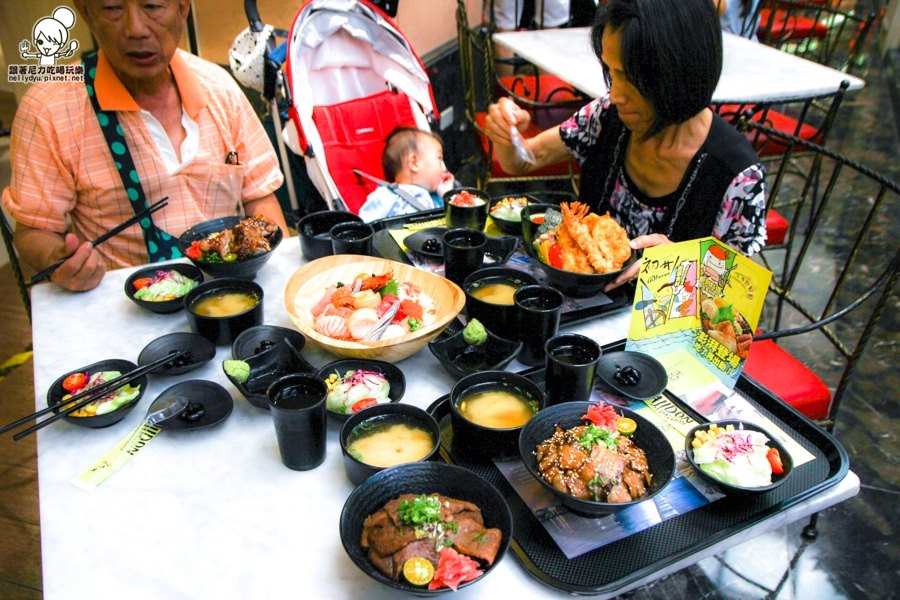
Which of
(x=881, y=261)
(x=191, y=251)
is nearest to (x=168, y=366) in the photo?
(x=191, y=251)


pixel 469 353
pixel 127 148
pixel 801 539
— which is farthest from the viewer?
pixel 801 539

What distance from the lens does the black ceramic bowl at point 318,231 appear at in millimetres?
1843

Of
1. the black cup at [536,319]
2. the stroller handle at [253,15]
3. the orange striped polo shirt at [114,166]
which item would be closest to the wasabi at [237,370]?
the black cup at [536,319]

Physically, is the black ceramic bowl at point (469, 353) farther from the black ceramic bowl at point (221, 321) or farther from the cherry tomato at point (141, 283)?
the cherry tomato at point (141, 283)

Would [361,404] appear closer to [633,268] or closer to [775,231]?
[633,268]

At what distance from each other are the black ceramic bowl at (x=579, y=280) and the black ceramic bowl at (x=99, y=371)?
3.34 feet

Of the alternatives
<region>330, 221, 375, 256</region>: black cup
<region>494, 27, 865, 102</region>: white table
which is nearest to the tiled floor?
<region>330, 221, 375, 256</region>: black cup

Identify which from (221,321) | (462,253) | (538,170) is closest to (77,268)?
(221,321)

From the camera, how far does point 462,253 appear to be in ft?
5.39

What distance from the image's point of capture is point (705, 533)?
3.41ft

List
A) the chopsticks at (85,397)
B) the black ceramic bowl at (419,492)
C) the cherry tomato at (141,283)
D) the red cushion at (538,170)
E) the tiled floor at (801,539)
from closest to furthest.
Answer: the black ceramic bowl at (419,492) < the chopsticks at (85,397) < the cherry tomato at (141,283) < the tiled floor at (801,539) < the red cushion at (538,170)

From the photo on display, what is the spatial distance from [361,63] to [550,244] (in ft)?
6.24

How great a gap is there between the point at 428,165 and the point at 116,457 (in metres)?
2.00

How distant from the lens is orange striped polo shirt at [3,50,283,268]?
1.87 meters
